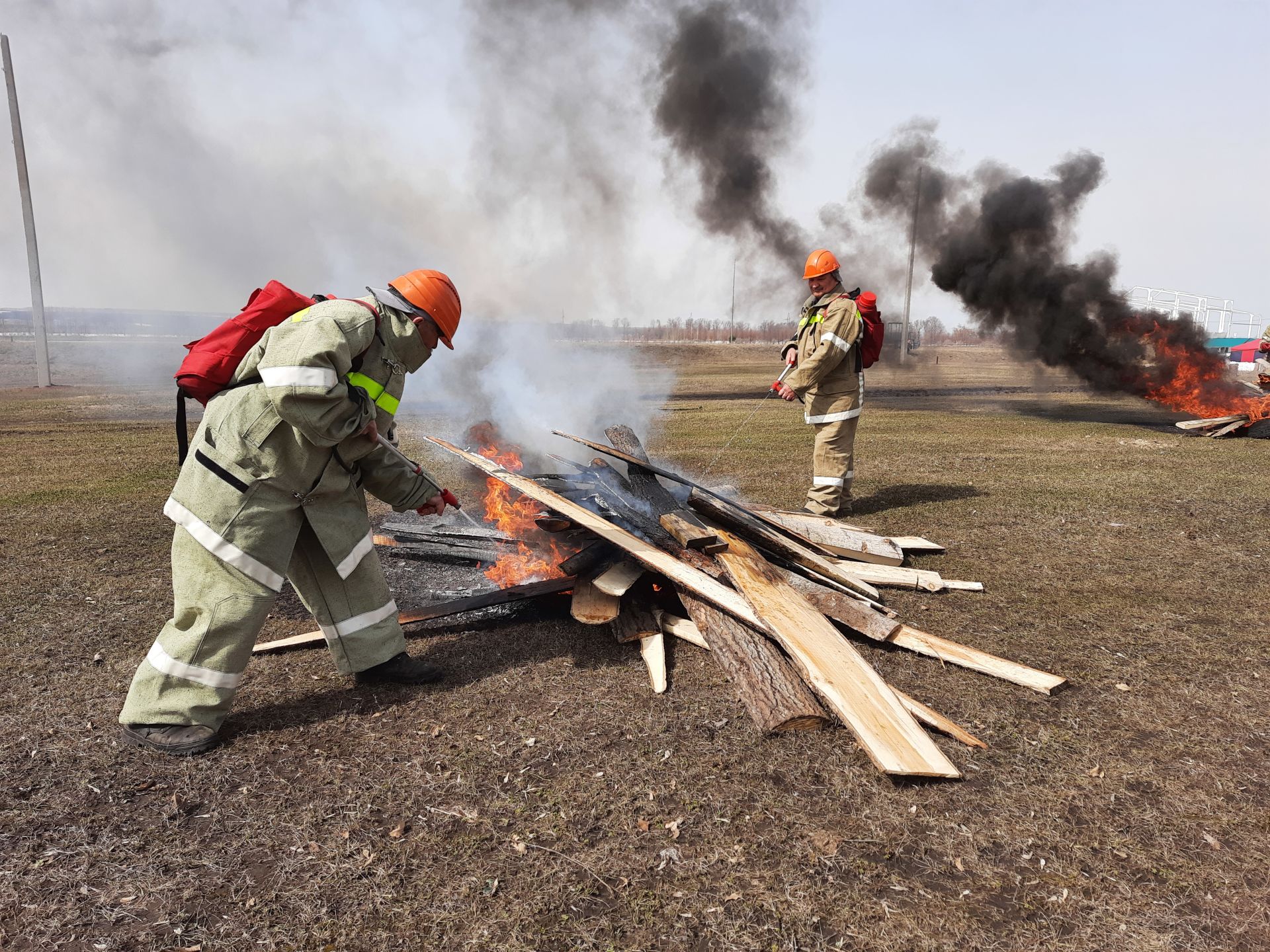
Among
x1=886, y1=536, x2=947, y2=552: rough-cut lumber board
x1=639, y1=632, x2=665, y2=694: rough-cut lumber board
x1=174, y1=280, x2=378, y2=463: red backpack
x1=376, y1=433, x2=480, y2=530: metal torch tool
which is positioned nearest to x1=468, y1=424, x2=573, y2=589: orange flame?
x1=639, y1=632, x2=665, y2=694: rough-cut lumber board

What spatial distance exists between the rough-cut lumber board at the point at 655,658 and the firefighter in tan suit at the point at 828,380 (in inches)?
131

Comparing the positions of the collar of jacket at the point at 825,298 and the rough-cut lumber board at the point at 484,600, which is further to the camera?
the collar of jacket at the point at 825,298

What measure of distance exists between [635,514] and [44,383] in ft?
86.2

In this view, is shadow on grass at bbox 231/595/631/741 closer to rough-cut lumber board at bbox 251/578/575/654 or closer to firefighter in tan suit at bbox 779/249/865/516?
rough-cut lumber board at bbox 251/578/575/654

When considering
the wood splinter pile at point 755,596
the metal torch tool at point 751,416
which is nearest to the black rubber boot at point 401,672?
the wood splinter pile at point 755,596

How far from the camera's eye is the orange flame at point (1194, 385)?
1616 centimetres

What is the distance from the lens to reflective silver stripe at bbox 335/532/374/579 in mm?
3629

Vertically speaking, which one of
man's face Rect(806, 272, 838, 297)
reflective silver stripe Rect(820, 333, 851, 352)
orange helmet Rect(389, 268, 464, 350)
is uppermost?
man's face Rect(806, 272, 838, 297)

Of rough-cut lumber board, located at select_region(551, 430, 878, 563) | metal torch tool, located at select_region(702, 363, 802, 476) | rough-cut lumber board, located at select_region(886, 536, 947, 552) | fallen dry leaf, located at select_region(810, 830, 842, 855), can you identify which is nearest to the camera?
fallen dry leaf, located at select_region(810, 830, 842, 855)

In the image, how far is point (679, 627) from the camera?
4543 millimetres

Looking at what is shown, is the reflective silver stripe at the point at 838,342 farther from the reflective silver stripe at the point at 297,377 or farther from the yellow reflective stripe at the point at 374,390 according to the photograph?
the reflective silver stripe at the point at 297,377

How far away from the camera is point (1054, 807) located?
2920 mm

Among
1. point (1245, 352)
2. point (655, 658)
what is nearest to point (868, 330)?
point (655, 658)

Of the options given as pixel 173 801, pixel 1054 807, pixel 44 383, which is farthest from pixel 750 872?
pixel 44 383
